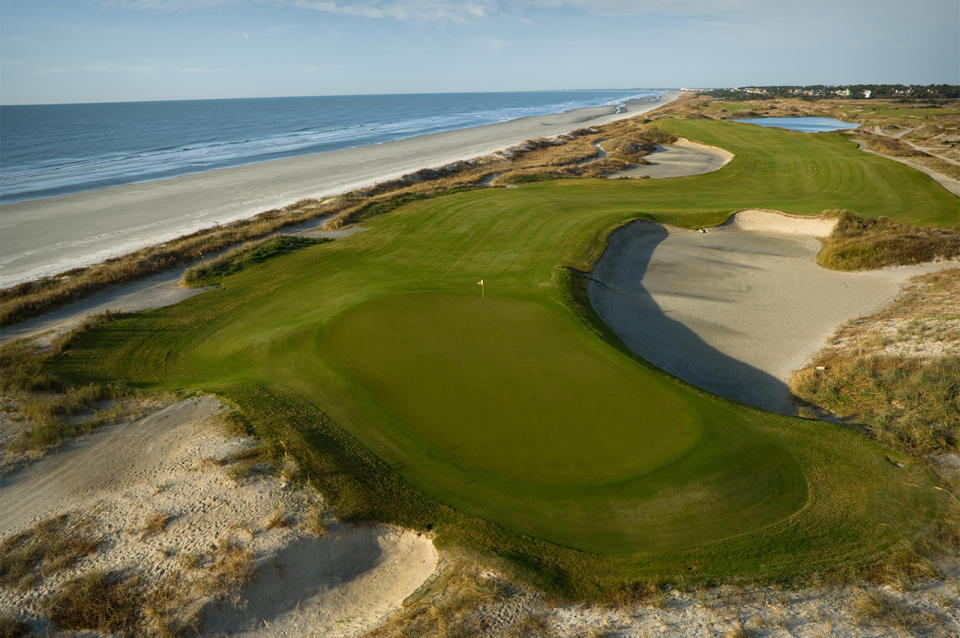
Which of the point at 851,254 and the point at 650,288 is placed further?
the point at 851,254

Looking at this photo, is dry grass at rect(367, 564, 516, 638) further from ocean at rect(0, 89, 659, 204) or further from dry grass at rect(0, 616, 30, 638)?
ocean at rect(0, 89, 659, 204)

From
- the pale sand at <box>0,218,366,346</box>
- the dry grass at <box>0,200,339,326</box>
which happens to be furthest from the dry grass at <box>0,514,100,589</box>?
the dry grass at <box>0,200,339,326</box>

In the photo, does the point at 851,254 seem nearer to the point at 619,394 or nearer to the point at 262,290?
the point at 619,394

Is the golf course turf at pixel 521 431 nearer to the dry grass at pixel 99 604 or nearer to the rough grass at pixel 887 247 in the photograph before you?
the dry grass at pixel 99 604

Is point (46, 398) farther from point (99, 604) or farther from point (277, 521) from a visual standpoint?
point (277, 521)

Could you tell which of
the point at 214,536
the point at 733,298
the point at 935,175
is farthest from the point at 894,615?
the point at 935,175

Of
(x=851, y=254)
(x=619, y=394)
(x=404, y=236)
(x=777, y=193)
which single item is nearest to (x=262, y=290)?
(x=404, y=236)
